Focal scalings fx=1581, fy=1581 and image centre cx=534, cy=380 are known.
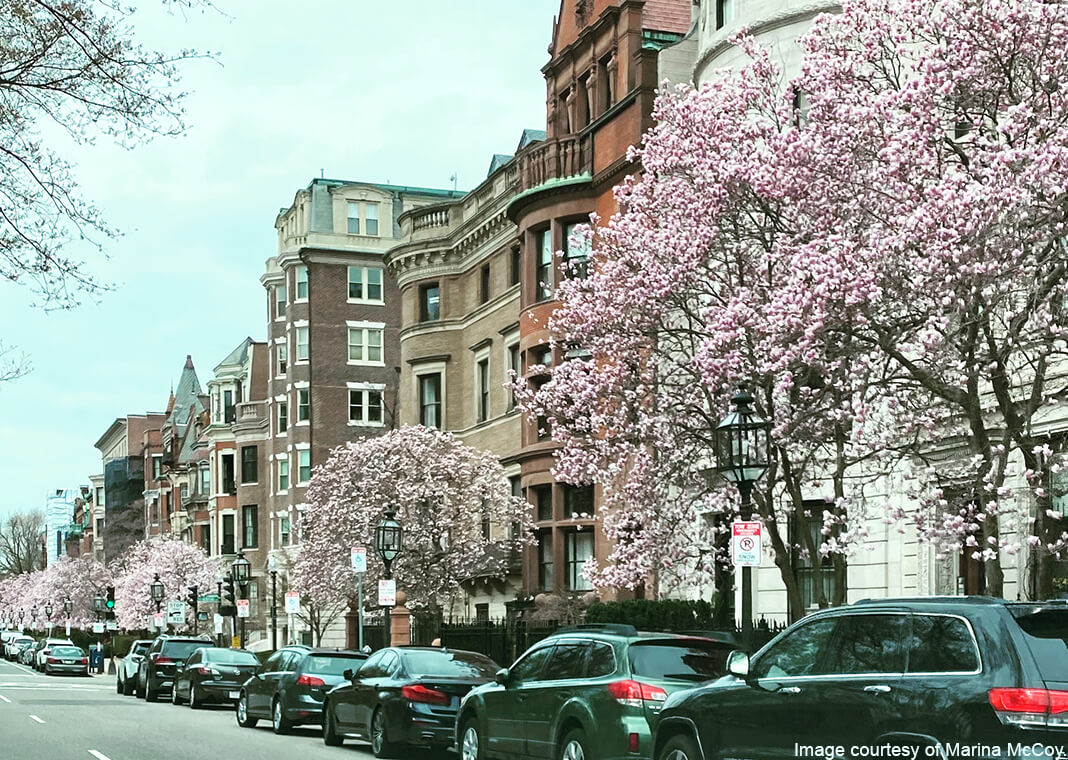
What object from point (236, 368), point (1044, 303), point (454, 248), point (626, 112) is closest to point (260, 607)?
point (236, 368)

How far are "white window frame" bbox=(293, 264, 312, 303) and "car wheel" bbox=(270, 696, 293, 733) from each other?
46841mm

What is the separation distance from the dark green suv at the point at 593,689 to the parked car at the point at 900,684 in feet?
6.45

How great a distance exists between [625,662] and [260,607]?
213ft

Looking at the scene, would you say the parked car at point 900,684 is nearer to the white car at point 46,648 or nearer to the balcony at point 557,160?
the balcony at point 557,160

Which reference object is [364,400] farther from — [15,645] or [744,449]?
[744,449]

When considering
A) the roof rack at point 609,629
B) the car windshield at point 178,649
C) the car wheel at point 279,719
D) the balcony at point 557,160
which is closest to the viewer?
the roof rack at point 609,629

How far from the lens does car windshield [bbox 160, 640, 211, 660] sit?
40.8 metres

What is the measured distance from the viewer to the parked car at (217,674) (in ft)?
116

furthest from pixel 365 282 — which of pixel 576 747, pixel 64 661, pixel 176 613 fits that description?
pixel 576 747

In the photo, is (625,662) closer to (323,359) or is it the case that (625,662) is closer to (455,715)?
(455,715)

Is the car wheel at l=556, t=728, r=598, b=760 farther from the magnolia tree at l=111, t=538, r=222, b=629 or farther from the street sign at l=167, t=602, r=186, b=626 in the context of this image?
the magnolia tree at l=111, t=538, r=222, b=629

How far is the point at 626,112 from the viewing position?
38.2m

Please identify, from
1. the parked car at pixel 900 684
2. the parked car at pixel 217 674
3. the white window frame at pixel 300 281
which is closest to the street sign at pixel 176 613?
the white window frame at pixel 300 281

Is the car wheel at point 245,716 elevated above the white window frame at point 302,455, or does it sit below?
below
